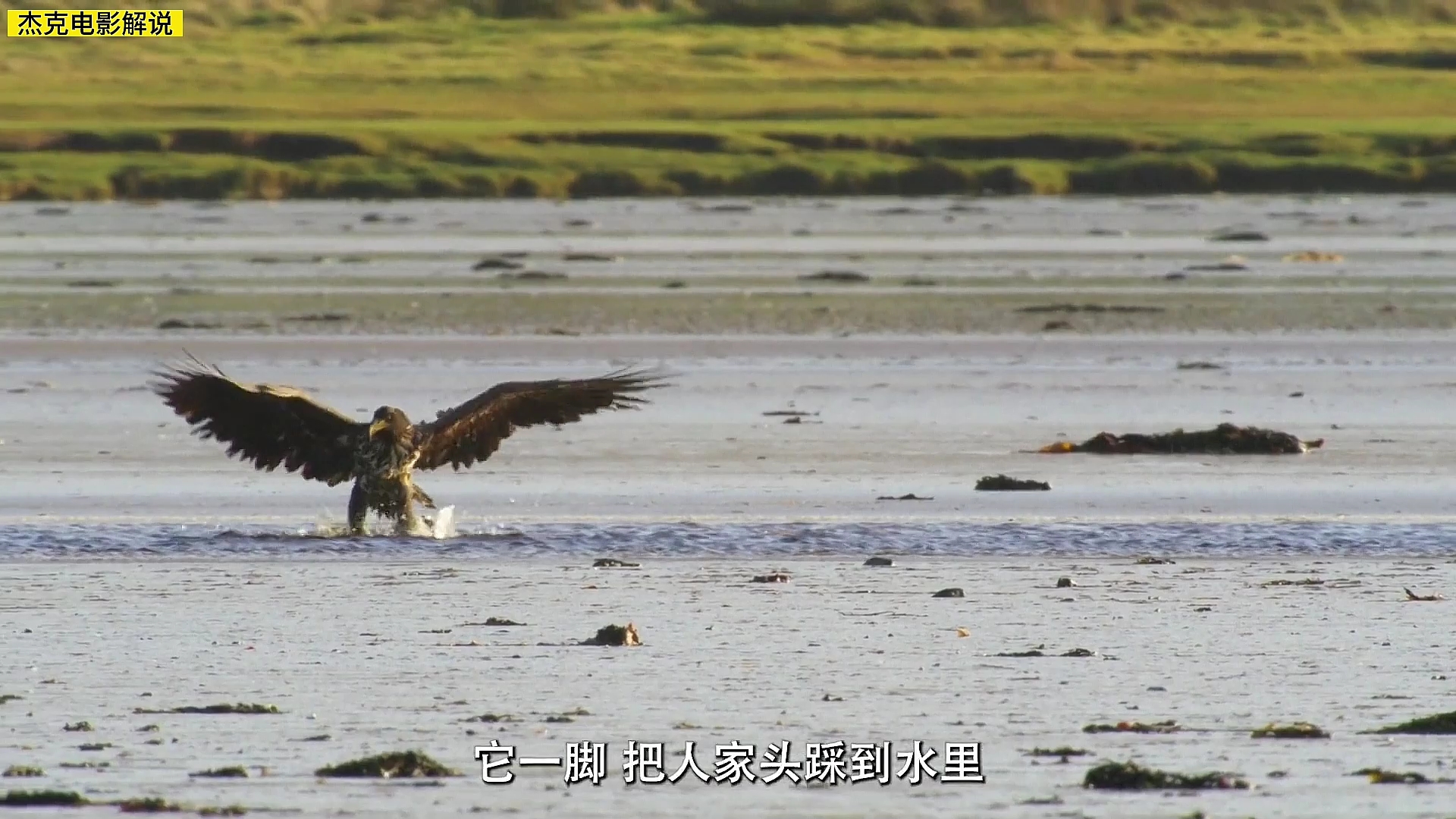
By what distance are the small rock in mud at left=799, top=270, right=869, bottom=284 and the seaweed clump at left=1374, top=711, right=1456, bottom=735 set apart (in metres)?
21.5

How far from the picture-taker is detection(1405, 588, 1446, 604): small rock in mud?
33.8ft

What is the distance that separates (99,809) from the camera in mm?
6801

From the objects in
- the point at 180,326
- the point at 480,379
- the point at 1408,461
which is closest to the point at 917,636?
the point at 1408,461

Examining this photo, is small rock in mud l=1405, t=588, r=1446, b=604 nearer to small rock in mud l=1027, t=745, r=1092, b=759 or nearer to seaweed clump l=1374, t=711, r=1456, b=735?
seaweed clump l=1374, t=711, r=1456, b=735

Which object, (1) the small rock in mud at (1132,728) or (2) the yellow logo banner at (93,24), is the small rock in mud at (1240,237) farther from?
(1) the small rock in mud at (1132,728)

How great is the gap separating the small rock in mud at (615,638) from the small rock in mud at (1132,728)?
1.91m

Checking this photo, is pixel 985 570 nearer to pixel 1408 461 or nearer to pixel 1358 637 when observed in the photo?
pixel 1358 637

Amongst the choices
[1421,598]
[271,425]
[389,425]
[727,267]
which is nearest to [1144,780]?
[1421,598]

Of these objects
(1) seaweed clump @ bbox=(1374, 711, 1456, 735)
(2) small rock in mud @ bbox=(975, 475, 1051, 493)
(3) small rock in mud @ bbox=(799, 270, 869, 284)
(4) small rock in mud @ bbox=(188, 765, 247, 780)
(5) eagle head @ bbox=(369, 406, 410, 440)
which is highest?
(3) small rock in mud @ bbox=(799, 270, 869, 284)

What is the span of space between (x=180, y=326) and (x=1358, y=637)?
52.8 ft

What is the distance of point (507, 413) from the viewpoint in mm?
12523

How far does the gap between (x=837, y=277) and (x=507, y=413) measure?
57.6 ft

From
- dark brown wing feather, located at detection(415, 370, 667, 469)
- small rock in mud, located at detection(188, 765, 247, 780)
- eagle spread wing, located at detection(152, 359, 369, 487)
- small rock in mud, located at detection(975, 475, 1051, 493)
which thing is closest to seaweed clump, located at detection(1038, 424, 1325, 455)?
small rock in mud, located at detection(975, 475, 1051, 493)

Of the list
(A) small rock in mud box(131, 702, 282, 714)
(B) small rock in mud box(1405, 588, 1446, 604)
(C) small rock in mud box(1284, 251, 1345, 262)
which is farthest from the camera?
(C) small rock in mud box(1284, 251, 1345, 262)
